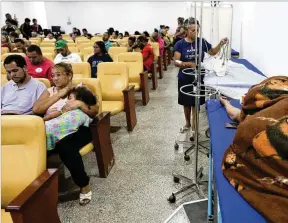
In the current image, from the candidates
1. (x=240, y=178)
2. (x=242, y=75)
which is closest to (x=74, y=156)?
(x=240, y=178)

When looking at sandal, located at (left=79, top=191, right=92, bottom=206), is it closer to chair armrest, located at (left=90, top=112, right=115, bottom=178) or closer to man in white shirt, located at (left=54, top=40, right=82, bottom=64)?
chair armrest, located at (left=90, top=112, right=115, bottom=178)

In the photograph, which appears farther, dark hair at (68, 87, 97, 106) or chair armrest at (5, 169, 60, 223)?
dark hair at (68, 87, 97, 106)

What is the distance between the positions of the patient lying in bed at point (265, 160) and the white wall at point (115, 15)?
1179cm

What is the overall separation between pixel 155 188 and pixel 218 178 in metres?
1.20

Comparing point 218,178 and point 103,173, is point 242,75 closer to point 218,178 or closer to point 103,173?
point 103,173

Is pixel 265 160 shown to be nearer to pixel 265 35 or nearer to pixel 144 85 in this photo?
pixel 265 35

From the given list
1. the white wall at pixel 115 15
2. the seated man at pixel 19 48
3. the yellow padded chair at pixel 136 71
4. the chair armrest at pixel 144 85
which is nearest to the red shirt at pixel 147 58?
the yellow padded chair at pixel 136 71

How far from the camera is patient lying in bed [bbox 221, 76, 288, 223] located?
0.96 m

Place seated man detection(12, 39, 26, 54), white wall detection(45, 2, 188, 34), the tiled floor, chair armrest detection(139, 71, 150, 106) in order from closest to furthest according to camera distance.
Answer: the tiled floor, chair armrest detection(139, 71, 150, 106), seated man detection(12, 39, 26, 54), white wall detection(45, 2, 188, 34)

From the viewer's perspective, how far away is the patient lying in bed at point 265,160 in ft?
3.14

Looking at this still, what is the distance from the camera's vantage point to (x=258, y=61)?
11.0 ft

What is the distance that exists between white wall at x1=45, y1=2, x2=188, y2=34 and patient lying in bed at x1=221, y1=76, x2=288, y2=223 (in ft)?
38.7

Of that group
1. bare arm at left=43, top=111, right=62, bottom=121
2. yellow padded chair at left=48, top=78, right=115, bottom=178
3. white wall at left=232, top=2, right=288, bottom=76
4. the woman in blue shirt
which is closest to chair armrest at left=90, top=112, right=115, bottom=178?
yellow padded chair at left=48, top=78, right=115, bottom=178

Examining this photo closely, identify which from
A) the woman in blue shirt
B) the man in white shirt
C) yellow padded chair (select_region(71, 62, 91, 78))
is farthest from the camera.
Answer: the man in white shirt
